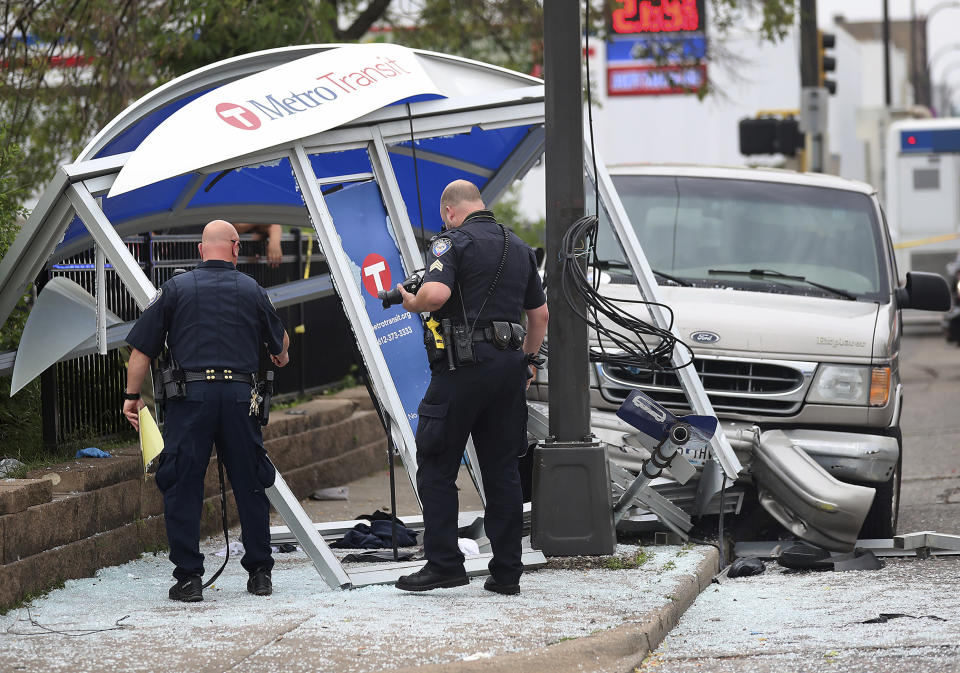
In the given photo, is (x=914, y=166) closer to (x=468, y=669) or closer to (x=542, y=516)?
(x=542, y=516)

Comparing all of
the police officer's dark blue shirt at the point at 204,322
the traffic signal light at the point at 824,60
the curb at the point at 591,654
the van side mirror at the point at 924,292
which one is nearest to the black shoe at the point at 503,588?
the curb at the point at 591,654

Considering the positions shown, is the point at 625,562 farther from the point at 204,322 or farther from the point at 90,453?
the point at 90,453

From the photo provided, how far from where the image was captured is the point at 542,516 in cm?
723

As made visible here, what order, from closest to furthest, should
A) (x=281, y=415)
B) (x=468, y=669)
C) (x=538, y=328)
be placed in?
(x=468, y=669) < (x=538, y=328) < (x=281, y=415)

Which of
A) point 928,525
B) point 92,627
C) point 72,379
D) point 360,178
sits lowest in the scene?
point 928,525

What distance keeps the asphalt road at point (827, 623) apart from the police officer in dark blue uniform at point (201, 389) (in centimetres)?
217

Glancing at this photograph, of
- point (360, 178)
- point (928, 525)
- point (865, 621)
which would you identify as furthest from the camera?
point (928, 525)

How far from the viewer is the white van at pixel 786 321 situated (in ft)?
27.2

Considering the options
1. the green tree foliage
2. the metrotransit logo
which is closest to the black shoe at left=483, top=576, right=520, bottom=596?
the metrotransit logo

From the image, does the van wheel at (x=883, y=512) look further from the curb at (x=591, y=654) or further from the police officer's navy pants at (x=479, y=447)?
the police officer's navy pants at (x=479, y=447)

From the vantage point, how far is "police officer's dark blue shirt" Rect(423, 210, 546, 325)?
21.4 ft

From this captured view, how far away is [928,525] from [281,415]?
4.66 metres

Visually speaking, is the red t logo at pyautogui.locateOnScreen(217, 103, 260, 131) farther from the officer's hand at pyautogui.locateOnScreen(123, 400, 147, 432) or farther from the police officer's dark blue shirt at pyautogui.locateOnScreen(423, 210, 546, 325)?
the officer's hand at pyautogui.locateOnScreen(123, 400, 147, 432)

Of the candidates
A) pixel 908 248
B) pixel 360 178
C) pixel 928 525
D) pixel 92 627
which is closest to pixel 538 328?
pixel 360 178
